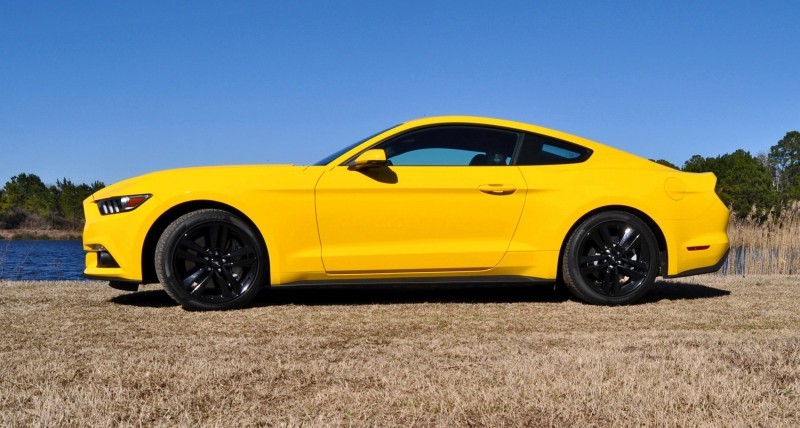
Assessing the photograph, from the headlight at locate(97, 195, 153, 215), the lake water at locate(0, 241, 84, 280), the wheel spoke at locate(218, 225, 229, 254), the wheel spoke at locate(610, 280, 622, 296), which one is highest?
the headlight at locate(97, 195, 153, 215)

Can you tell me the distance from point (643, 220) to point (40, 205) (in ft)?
353

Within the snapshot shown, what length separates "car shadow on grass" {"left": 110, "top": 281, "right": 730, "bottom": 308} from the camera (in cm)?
525

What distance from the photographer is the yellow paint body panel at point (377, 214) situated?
16.0 feet

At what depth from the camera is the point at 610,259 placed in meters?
5.20

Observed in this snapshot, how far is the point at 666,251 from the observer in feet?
17.4

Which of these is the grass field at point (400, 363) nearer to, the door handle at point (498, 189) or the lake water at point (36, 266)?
the door handle at point (498, 189)

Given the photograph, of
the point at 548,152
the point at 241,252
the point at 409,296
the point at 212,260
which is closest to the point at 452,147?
the point at 548,152

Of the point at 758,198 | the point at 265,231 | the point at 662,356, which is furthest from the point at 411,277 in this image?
the point at 758,198

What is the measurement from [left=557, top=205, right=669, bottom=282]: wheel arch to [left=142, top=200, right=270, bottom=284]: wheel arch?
2192mm

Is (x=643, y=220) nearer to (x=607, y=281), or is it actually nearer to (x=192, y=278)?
(x=607, y=281)

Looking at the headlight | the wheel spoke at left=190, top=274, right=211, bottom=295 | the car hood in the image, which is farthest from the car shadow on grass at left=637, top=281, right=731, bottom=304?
the headlight

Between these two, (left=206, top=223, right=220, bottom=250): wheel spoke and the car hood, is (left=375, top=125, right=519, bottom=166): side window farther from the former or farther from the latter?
(left=206, top=223, right=220, bottom=250): wheel spoke

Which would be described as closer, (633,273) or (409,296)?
(633,273)

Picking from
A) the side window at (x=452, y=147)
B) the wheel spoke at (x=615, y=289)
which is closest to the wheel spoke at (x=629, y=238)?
the wheel spoke at (x=615, y=289)
